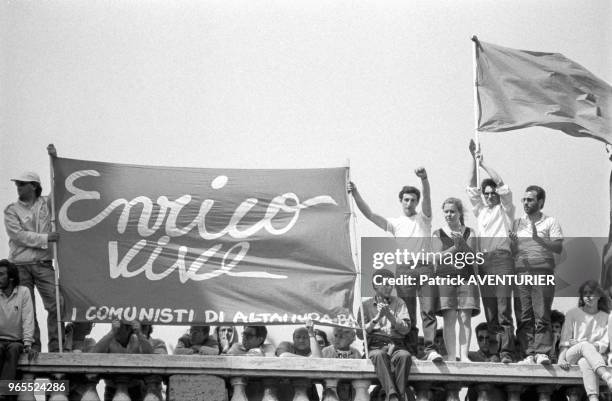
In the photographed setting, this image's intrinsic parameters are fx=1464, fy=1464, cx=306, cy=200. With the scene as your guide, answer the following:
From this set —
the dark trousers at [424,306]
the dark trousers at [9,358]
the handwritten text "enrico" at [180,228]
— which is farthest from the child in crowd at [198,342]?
the dark trousers at [424,306]

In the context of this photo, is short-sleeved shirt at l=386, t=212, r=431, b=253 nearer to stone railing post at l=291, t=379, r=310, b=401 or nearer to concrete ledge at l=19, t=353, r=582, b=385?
concrete ledge at l=19, t=353, r=582, b=385

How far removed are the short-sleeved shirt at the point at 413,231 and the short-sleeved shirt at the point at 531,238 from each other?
117 centimetres

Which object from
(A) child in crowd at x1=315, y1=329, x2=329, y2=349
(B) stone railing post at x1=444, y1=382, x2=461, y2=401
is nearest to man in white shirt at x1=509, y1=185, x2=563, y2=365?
(B) stone railing post at x1=444, y1=382, x2=461, y2=401

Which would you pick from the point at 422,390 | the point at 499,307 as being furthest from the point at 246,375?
the point at 499,307

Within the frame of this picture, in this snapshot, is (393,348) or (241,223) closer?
(393,348)

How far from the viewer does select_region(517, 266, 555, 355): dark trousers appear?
744 inches

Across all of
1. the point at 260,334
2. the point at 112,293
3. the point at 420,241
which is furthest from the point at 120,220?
the point at 420,241

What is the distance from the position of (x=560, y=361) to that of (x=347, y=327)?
277cm

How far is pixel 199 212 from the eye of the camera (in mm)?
19719

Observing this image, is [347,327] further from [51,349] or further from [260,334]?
[51,349]

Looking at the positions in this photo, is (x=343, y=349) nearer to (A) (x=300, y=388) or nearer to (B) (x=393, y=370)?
(A) (x=300, y=388)

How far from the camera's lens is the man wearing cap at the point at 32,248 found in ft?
62.4

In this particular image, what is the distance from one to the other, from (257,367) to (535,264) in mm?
3926

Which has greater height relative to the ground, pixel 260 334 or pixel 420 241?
pixel 420 241
